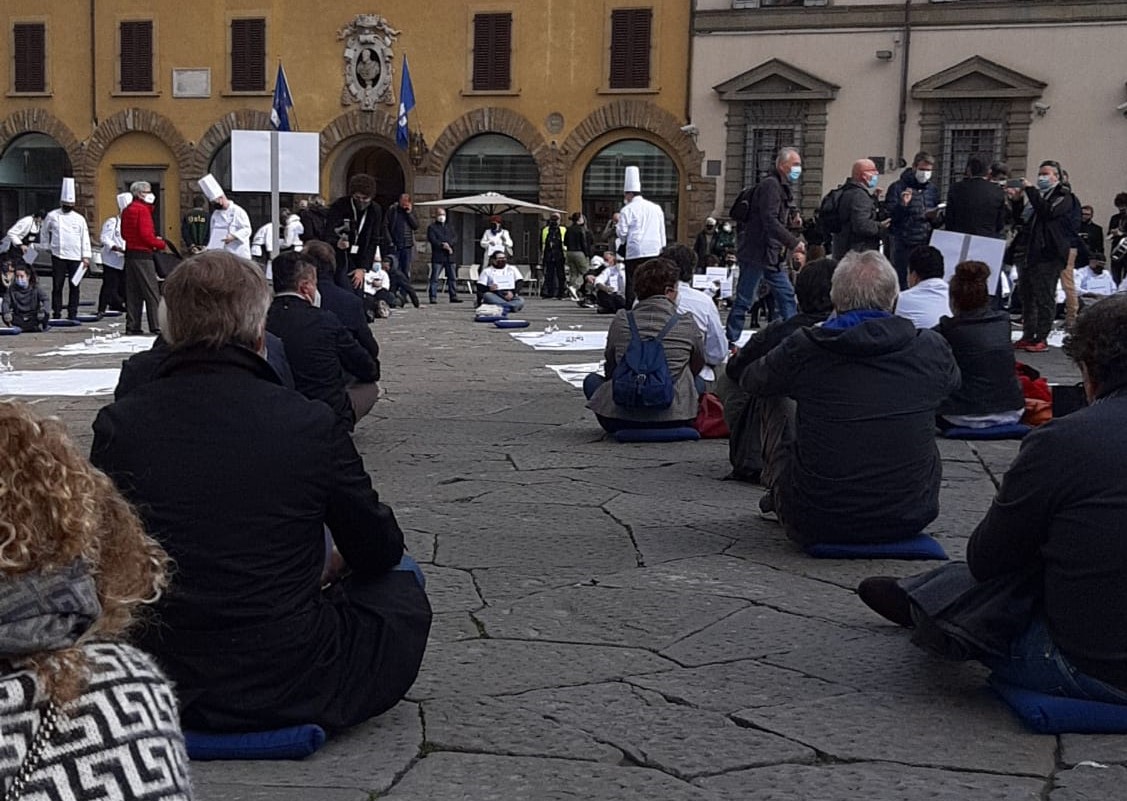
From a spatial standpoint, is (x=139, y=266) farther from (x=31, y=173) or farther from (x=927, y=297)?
(x=31, y=173)

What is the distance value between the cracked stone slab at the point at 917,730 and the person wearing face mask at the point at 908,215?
11145 mm

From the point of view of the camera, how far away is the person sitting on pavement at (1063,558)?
3.68m

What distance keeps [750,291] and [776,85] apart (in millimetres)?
17736

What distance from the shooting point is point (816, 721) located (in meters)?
3.96

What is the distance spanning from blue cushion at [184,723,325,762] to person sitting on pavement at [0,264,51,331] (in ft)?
Answer: 45.4

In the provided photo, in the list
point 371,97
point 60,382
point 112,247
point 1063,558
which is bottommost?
point 60,382

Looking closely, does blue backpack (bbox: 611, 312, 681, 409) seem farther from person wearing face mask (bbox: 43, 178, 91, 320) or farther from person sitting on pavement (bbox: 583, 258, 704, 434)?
person wearing face mask (bbox: 43, 178, 91, 320)

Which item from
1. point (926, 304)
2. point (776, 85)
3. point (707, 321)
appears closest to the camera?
point (707, 321)

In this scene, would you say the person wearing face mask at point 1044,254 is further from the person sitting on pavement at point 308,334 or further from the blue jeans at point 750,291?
the person sitting on pavement at point 308,334

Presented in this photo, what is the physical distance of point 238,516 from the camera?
3379mm

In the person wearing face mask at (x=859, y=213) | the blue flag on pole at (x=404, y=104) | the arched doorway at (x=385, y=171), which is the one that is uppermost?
the blue flag on pole at (x=404, y=104)

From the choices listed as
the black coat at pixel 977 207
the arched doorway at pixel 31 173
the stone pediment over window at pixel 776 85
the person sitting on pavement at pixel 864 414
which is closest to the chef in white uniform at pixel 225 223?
the black coat at pixel 977 207

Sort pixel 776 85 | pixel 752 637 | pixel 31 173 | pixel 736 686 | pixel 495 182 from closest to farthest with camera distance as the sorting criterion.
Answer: pixel 736 686 → pixel 752 637 → pixel 776 85 → pixel 495 182 → pixel 31 173

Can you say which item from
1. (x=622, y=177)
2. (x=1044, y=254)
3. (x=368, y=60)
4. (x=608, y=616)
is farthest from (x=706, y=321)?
(x=368, y=60)
